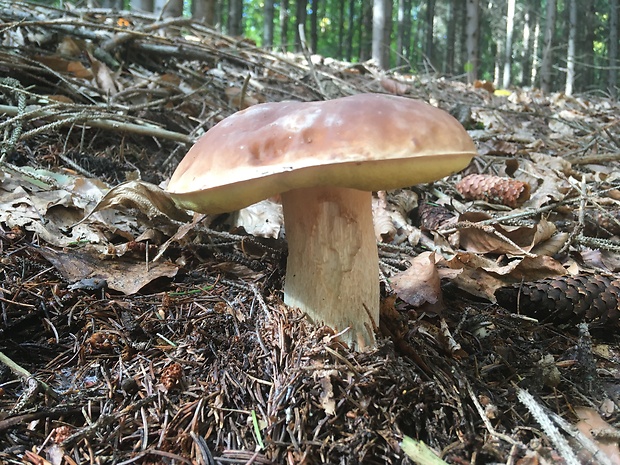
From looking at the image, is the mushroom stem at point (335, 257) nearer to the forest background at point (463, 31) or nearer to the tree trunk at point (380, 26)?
the forest background at point (463, 31)

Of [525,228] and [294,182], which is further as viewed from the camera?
[525,228]

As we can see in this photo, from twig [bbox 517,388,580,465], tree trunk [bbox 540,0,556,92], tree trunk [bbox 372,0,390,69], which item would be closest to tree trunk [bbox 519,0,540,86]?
tree trunk [bbox 540,0,556,92]

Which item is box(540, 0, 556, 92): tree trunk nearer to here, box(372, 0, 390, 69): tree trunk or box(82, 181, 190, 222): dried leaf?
box(372, 0, 390, 69): tree trunk

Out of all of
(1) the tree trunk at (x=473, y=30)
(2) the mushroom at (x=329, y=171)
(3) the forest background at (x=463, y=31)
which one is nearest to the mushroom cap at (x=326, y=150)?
(2) the mushroom at (x=329, y=171)

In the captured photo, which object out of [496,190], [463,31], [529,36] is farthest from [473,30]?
[529,36]

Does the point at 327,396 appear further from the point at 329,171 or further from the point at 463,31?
the point at 463,31

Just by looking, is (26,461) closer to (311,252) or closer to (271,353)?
(271,353)

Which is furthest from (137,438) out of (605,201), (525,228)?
(605,201)
